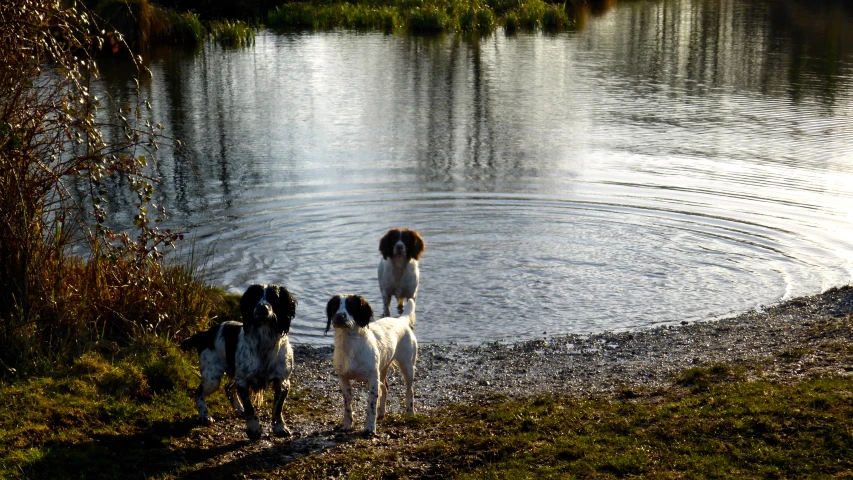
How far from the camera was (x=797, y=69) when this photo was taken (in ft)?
93.3

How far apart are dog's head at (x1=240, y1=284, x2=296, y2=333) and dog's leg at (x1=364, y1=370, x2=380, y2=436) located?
0.72m

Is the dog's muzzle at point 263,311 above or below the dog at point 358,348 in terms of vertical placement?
above

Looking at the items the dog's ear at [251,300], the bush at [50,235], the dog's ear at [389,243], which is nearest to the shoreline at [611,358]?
the dog's ear at [389,243]

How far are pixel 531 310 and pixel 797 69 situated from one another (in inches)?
842

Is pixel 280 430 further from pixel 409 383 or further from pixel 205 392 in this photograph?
pixel 409 383

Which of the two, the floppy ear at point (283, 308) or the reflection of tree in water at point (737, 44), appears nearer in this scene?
the floppy ear at point (283, 308)

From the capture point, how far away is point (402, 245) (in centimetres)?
1002

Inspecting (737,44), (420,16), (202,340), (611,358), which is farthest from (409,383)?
(420,16)

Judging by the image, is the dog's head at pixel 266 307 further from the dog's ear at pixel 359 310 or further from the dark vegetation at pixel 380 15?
the dark vegetation at pixel 380 15

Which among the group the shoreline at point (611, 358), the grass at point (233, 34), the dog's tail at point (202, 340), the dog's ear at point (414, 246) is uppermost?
the grass at point (233, 34)

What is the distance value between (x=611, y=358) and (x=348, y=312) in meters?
3.33

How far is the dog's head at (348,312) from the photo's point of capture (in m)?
6.53

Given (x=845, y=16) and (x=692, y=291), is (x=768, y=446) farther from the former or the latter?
(x=845, y=16)

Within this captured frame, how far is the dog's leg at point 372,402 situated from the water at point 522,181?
2969mm
